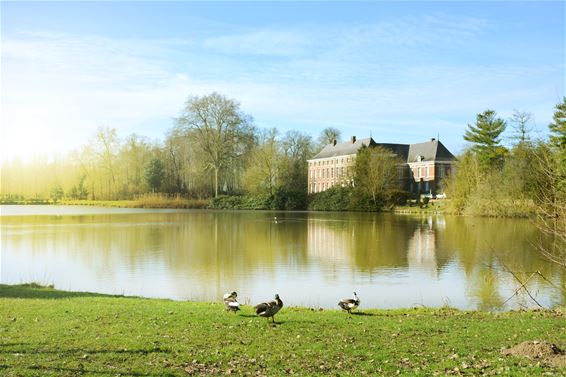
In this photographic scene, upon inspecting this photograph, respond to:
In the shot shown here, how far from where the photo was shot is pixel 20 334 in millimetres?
8219

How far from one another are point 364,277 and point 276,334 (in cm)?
904

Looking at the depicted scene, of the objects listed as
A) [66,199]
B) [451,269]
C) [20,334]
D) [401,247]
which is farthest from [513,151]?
[66,199]

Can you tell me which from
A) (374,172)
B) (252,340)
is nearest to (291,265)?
(252,340)

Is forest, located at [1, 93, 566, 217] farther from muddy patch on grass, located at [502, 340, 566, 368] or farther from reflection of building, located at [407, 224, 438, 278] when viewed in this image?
muddy patch on grass, located at [502, 340, 566, 368]

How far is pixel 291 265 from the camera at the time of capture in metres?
19.8

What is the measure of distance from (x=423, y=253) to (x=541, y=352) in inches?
665

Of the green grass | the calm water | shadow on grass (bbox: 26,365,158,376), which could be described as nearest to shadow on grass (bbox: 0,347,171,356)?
the green grass

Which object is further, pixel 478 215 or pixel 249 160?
pixel 249 160

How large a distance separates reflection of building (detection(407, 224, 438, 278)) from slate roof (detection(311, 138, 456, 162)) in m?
41.4

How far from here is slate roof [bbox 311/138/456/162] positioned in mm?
75500

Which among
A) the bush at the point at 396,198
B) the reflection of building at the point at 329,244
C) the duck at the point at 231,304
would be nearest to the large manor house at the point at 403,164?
the bush at the point at 396,198

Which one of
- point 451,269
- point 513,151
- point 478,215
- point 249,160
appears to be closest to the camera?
point 451,269

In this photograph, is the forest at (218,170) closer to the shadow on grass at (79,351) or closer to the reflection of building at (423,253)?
the reflection of building at (423,253)

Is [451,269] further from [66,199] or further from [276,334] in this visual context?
[66,199]
